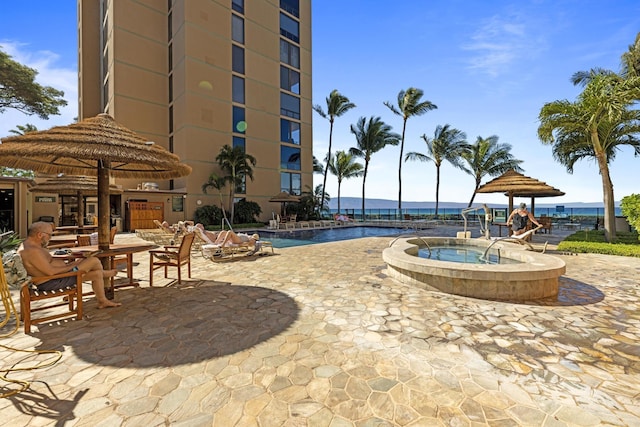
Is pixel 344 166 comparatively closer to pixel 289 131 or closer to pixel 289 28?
pixel 289 131

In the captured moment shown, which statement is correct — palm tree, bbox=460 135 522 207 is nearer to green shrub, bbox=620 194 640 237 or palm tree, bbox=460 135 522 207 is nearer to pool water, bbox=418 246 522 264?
green shrub, bbox=620 194 640 237

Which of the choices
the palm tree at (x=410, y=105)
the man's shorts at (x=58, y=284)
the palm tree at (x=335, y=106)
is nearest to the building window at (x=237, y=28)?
the palm tree at (x=335, y=106)

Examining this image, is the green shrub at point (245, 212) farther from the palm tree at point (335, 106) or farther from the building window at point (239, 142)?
the palm tree at point (335, 106)

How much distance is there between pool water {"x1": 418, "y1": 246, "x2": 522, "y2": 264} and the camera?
23.9 ft

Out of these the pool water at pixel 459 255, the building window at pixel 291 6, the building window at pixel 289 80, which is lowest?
the pool water at pixel 459 255

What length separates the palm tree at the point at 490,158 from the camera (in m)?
25.1

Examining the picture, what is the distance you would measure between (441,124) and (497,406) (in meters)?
27.7

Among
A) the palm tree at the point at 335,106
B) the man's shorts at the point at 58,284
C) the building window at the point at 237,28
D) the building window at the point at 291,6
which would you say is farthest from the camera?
the palm tree at the point at 335,106

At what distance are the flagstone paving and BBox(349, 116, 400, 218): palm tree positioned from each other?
2308cm

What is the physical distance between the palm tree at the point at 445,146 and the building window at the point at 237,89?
1654 cm

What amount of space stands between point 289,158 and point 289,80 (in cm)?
733

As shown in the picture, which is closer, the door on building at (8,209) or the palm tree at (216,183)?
the door on building at (8,209)

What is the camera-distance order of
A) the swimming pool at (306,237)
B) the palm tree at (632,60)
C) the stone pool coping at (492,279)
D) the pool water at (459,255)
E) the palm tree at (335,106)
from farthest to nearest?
the palm tree at (335,106), the swimming pool at (306,237), the palm tree at (632,60), the pool water at (459,255), the stone pool coping at (492,279)

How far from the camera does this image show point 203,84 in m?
20.7
